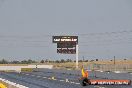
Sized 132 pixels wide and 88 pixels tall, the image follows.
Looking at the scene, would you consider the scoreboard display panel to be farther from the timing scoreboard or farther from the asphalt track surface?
the asphalt track surface

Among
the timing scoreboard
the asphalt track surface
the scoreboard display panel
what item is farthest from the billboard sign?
the asphalt track surface

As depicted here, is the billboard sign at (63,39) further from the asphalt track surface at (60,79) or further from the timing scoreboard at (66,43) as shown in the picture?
the asphalt track surface at (60,79)

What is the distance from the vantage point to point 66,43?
111500 millimetres

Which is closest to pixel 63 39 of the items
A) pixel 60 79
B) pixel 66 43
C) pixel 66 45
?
pixel 66 43

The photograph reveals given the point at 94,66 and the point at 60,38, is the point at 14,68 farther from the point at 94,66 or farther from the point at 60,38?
the point at 94,66

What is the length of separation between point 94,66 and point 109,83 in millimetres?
55298

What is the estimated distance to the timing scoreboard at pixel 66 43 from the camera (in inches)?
4289

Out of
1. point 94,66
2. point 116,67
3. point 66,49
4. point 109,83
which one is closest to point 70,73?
point 116,67

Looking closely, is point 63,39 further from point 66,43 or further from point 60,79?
point 60,79

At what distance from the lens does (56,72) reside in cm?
9050

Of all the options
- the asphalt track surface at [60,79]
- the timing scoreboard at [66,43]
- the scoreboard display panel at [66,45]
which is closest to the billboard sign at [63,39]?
the timing scoreboard at [66,43]

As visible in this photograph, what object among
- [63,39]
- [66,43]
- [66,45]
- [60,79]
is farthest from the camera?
[63,39]

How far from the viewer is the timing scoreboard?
108938 millimetres

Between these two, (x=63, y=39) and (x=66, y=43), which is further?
(x=63, y=39)
